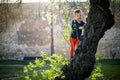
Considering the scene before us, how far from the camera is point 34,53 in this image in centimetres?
1955

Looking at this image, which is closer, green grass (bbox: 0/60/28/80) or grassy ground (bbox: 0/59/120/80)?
grassy ground (bbox: 0/59/120/80)

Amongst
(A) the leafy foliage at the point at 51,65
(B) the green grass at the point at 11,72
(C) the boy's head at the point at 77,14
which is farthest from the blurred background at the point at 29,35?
(A) the leafy foliage at the point at 51,65

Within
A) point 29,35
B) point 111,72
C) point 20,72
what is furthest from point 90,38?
point 29,35

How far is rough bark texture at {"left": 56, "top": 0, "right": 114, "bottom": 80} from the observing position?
5715 millimetres

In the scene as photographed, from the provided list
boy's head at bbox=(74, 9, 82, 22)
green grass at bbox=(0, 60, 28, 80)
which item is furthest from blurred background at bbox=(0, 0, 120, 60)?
boy's head at bbox=(74, 9, 82, 22)

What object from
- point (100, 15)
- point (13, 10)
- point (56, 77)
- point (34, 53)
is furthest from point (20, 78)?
point (13, 10)

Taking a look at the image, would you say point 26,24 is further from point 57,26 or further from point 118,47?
point 118,47

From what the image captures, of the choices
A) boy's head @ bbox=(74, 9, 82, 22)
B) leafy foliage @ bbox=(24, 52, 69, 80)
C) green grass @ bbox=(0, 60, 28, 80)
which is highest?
boy's head @ bbox=(74, 9, 82, 22)

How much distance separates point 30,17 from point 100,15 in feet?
47.4

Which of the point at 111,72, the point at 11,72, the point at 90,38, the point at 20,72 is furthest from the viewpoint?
the point at 11,72

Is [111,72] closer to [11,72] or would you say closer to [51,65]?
[11,72]

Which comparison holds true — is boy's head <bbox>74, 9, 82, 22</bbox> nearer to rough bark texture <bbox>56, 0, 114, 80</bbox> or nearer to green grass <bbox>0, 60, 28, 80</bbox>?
rough bark texture <bbox>56, 0, 114, 80</bbox>

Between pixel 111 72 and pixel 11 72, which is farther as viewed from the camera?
pixel 11 72

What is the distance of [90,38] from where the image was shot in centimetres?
571
